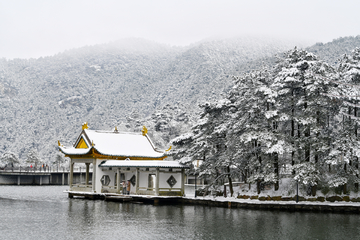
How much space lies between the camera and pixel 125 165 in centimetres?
3828

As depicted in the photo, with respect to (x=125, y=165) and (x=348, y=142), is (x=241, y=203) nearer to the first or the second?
(x=348, y=142)

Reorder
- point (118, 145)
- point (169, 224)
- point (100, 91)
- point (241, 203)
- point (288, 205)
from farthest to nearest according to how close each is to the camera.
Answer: point (100, 91) < point (118, 145) < point (241, 203) < point (288, 205) < point (169, 224)

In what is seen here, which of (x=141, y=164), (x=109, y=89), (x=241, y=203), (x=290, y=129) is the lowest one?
(x=241, y=203)

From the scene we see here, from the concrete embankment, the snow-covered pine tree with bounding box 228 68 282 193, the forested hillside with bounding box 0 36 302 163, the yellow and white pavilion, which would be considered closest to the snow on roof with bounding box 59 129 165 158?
the yellow and white pavilion

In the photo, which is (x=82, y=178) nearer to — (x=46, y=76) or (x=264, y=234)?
(x=264, y=234)

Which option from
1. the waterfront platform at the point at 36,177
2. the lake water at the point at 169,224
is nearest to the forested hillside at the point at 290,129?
the lake water at the point at 169,224

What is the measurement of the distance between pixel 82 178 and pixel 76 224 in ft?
208

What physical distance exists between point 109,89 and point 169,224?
155008 millimetres

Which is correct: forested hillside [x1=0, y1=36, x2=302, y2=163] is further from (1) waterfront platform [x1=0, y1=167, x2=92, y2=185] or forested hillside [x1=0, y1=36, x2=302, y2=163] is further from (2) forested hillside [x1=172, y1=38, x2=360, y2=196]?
(2) forested hillside [x1=172, y1=38, x2=360, y2=196]

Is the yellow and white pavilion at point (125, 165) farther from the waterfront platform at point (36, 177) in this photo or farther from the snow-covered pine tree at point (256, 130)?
the waterfront platform at point (36, 177)

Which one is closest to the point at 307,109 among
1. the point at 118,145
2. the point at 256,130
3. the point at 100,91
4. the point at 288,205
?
the point at 256,130

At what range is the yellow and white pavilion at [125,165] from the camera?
3731 centimetres

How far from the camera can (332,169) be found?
33812 mm

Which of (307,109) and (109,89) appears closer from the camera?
(307,109)
